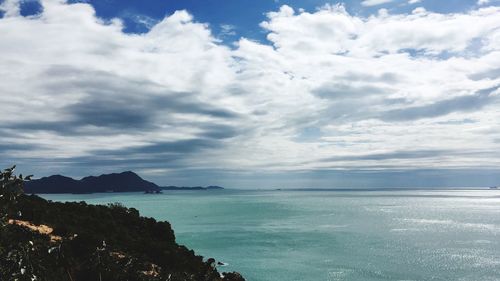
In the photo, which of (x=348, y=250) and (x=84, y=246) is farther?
(x=348, y=250)

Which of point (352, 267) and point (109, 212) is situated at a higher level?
point (109, 212)

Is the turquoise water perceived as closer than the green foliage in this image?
No

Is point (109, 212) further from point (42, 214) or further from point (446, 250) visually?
point (446, 250)

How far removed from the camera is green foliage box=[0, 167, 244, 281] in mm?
10016

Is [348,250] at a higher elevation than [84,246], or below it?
below

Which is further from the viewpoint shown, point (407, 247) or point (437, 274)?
point (407, 247)

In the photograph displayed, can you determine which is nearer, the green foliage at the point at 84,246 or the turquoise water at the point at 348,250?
the green foliage at the point at 84,246

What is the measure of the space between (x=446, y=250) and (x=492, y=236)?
33352 millimetres

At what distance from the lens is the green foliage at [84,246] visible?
32.9 ft

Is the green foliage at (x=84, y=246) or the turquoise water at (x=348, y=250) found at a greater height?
the green foliage at (x=84, y=246)

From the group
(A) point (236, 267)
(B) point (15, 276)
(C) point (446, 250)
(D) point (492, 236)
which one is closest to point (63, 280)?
(B) point (15, 276)

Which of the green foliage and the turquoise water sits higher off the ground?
the green foliage

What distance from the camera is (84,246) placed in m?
Answer: 38.3

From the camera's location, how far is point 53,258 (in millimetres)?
11094
